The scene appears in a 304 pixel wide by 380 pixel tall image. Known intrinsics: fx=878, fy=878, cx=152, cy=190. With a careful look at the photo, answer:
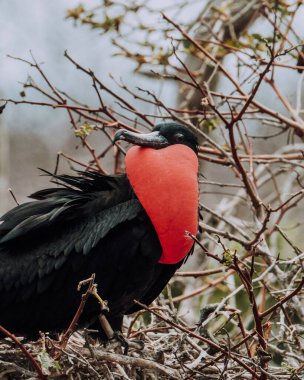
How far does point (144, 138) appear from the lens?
13.7ft

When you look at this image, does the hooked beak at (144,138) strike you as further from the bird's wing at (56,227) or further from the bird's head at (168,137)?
the bird's wing at (56,227)

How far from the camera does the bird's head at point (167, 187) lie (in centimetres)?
395

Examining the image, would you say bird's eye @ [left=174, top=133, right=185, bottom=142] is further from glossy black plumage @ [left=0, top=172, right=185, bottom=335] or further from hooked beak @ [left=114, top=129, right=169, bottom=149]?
glossy black plumage @ [left=0, top=172, right=185, bottom=335]

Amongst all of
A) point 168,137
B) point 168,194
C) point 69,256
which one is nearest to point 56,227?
point 69,256

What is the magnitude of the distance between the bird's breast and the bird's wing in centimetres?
9

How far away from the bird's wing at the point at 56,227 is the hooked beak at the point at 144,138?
0.21 meters

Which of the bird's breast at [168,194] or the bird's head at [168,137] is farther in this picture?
the bird's head at [168,137]

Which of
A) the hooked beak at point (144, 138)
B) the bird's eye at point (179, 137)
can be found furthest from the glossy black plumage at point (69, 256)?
the bird's eye at point (179, 137)

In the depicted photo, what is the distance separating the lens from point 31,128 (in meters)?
17.7

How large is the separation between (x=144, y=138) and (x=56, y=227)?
59cm

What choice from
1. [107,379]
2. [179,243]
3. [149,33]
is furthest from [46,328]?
[149,33]

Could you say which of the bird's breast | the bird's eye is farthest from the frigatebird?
the bird's eye

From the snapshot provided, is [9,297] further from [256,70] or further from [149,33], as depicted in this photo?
[149,33]

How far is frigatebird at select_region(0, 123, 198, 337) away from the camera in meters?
3.97
